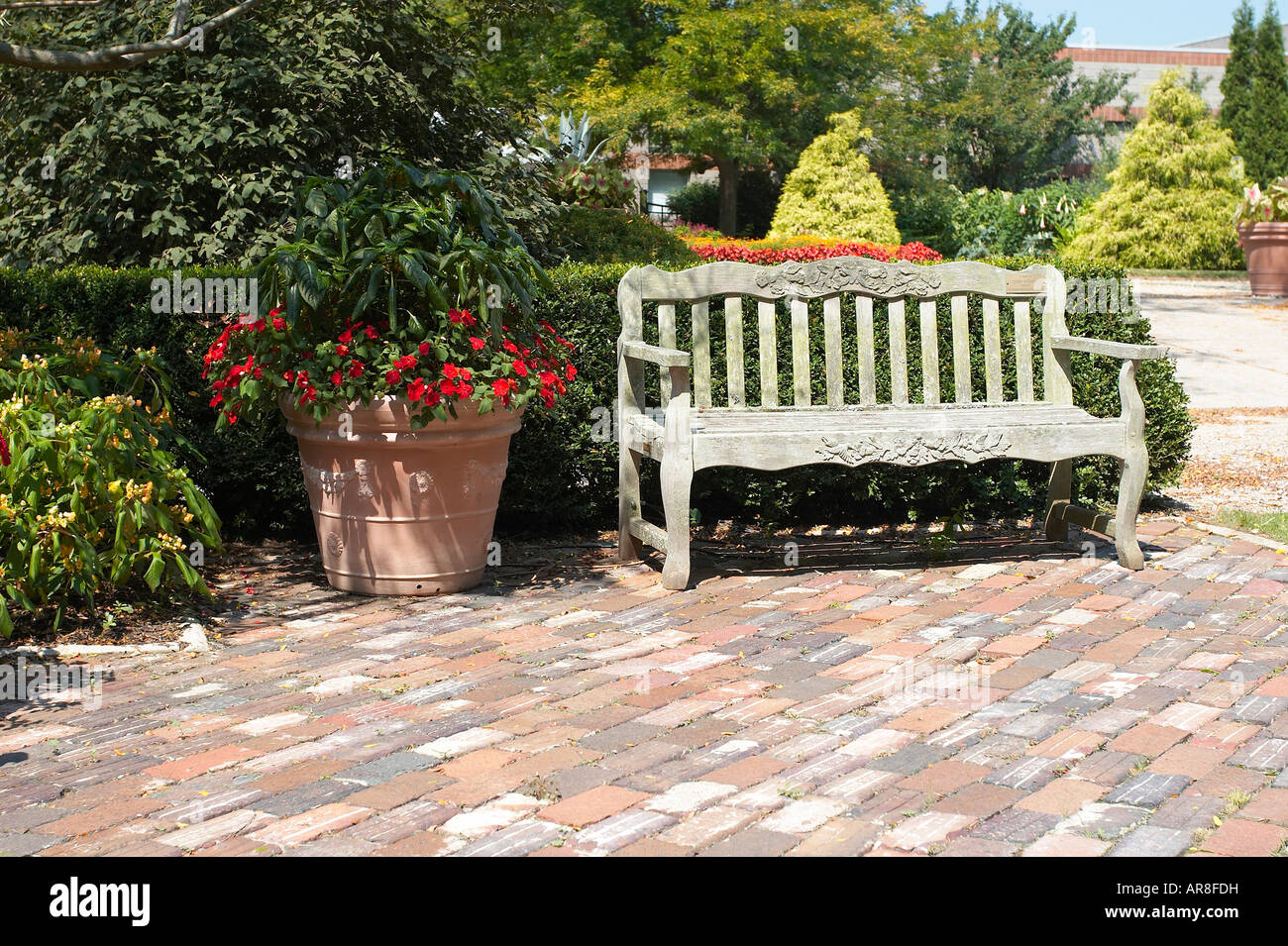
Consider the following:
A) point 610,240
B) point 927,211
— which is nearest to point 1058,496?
point 610,240

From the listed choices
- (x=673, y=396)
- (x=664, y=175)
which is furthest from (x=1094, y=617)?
(x=664, y=175)

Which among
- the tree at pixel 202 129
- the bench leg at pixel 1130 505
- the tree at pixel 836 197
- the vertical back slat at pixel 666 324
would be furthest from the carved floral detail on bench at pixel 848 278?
the tree at pixel 836 197

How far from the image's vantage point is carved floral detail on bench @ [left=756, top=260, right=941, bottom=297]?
234 inches

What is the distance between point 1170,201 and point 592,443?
20329 millimetres

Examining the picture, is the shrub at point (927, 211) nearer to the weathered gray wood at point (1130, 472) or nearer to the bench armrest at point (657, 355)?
the weathered gray wood at point (1130, 472)

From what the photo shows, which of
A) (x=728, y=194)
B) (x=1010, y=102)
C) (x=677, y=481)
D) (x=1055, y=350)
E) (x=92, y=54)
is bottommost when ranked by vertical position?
(x=677, y=481)

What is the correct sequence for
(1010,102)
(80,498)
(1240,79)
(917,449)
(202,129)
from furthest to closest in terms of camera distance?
(1010,102) < (1240,79) < (202,129) < (917,449) < (80,498)

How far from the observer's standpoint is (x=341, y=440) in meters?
5.00

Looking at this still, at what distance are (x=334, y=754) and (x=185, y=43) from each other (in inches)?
109

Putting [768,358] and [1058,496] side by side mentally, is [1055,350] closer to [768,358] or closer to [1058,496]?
[1058,496]

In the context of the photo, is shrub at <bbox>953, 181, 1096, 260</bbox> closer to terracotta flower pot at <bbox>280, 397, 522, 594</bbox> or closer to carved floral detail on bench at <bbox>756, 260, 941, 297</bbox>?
carved floral detail on bench at <bbox>756, 260, 941, 297</bbox>

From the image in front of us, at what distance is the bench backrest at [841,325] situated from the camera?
5883mm

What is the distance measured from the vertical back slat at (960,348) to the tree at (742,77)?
1621 cm

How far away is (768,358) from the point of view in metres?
5.95
